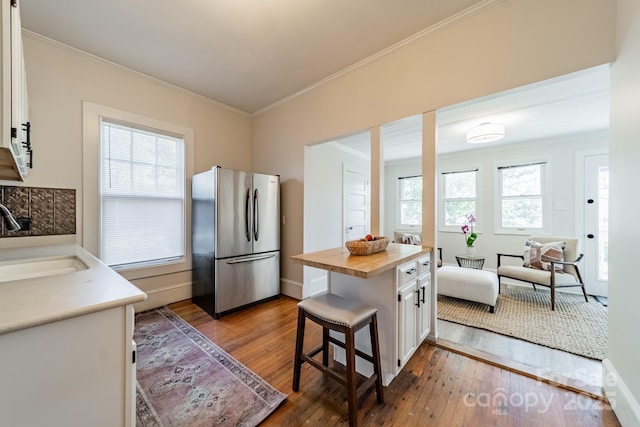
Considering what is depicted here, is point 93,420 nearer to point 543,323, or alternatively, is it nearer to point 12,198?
point 12,198

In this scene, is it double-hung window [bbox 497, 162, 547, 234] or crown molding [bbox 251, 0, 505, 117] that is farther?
double-hung window [bbox 497, 162, 547, 234]

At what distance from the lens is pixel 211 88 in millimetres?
3129

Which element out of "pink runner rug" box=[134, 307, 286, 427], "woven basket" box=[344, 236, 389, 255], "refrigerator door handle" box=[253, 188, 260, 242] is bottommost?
"pink runner rug" box=[134, 307, 286, 427]

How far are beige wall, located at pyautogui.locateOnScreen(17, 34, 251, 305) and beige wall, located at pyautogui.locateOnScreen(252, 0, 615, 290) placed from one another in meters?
1.47

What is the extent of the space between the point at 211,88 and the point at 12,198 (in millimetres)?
2227

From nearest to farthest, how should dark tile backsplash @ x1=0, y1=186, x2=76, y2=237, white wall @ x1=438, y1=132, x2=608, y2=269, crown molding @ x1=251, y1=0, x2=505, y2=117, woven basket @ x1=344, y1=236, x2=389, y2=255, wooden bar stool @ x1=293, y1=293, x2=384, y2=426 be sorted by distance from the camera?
wooden bar stool @ x1=293, y1=293, x2=384, y2=426 < woven basket @ x1=344, y1=236, x2=389, y2=255 < crown molding @ x1=251, y1=0, x2=505, y2=117 < dark tile backsplash @ x1=0, y1=186, x2=76, y2=237 < white wall @ x1=438, y1=132, x2=608, y2=269

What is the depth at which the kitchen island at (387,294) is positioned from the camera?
5.20ft

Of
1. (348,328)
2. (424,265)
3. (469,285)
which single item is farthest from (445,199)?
(348,328)

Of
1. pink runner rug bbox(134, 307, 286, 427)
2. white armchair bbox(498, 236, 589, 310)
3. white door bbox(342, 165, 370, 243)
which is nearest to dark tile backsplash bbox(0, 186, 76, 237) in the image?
pink runner rug bbox(134, 307, 286, 427)

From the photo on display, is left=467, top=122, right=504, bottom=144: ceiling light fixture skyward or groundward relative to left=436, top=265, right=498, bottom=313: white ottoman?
skyward

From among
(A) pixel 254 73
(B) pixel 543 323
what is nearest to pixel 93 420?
(A) pixel 254 73

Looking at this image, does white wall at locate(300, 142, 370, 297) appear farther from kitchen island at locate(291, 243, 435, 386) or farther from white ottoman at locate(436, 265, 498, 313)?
white ottoman at locate(436, 265, 498, 313)

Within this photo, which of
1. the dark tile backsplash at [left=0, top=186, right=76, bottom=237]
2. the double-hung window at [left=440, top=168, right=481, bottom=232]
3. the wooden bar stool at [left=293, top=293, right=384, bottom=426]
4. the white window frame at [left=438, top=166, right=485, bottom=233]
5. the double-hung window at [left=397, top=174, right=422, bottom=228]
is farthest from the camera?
the double-hung window at [left=397, top=174, right=422, bottom=228]

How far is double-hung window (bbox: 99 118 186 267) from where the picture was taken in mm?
2637
